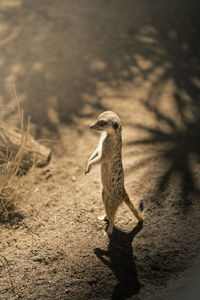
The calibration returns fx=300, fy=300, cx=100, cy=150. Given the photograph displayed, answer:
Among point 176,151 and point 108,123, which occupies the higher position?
point 108,123

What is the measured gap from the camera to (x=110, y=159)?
79.4 inches

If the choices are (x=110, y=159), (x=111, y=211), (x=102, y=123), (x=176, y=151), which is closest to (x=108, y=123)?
(x=102, y=123)

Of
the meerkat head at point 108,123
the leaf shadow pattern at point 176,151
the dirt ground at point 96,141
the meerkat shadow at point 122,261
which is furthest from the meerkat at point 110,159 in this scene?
the leaf shadow pattern at point 176,151

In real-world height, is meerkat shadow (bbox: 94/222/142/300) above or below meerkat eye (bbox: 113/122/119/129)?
below

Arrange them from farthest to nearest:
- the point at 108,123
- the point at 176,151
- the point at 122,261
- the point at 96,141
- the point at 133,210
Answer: the point at 96,141, the point at 176,151, the point at 133,210, the point at 122,261, the point at 108,123

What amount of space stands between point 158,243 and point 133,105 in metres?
1.84

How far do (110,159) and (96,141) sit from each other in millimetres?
1253

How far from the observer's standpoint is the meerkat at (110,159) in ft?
6.21

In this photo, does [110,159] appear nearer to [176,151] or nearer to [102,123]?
[102,123]

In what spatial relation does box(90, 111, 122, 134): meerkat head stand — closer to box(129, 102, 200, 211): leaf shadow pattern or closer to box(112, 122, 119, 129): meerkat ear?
box(112, 122, 119, 129): meerkat ear

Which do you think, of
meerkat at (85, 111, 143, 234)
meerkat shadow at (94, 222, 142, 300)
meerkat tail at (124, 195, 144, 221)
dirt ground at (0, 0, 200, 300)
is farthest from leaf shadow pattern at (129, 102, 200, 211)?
meerkat at (85, 111, 143, 234)

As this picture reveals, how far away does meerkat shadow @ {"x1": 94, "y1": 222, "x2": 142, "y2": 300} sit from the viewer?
6.59ft

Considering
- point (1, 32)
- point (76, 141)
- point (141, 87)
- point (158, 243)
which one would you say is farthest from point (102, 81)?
point (158, 243)

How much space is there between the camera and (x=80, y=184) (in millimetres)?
2842
